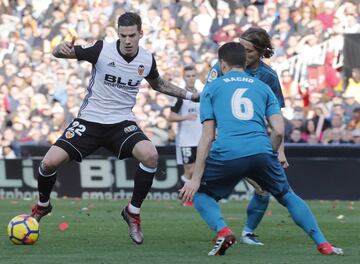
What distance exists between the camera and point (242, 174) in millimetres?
8648

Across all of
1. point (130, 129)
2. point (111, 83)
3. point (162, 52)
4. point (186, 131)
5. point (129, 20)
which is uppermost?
point (129, 20)

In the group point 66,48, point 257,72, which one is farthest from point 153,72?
point 257,72

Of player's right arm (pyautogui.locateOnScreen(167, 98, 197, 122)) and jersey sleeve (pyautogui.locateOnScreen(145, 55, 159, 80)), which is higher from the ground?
jersey sleeve (pyautogui.locateOnScreen(145, 55, 159, 80))

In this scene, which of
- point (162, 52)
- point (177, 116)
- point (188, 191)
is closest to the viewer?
point (188, 191)

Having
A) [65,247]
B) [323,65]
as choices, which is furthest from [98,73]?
[323,65]

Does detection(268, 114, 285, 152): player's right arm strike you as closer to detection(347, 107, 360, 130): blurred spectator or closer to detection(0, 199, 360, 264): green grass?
detection(0, 199, 360, 264): green grass

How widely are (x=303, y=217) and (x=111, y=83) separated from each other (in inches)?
113

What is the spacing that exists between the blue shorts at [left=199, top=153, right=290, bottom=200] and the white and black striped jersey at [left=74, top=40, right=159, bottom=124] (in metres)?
2.20

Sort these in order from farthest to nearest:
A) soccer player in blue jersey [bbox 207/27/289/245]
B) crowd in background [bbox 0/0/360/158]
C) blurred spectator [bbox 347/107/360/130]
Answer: crowd in background [bbox 0/0/360/158] < blurred spectator [bbox 347/107/360/130] < soccer player in blue jersey [bbox 207/27/289/245]

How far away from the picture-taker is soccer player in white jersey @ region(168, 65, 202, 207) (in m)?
17.1

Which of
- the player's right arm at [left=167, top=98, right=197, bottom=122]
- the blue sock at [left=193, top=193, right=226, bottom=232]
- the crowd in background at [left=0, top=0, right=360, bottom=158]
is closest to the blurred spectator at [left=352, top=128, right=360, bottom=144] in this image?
the crowd in background at [left=0, top=0, right=360, bottom=158]

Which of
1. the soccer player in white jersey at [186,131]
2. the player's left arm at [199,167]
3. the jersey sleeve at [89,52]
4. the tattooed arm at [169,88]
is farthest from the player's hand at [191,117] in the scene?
the player's left arm at [199,167]

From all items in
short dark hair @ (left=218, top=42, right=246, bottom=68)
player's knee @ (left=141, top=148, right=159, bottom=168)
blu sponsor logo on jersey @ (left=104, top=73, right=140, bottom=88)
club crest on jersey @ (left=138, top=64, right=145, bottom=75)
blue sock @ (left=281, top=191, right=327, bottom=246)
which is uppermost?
short dark hair @ (left=218, top=42, right=246, bottom=68)

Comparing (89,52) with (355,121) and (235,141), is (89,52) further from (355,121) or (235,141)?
(355,121)
